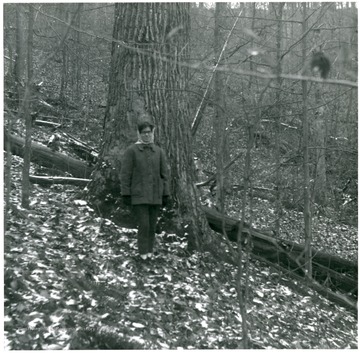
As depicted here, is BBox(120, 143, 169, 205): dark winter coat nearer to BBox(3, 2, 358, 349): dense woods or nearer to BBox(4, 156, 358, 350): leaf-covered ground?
BBox(3, 2, 358, 349): dense woods

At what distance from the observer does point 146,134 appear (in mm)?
6195

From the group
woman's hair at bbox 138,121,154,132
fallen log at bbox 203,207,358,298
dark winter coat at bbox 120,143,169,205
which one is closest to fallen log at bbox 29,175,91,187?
dark winter coat at bbox 120,143,169,205

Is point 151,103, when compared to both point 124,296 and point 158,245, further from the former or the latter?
point 124,296

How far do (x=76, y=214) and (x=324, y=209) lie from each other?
8.48 m

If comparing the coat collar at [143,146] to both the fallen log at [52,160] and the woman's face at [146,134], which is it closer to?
the woman's face at [146,134]

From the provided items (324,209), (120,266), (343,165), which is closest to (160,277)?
(120,266)

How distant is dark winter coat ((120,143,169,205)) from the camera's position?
20.1 ft

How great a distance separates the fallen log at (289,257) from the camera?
7512 millimetres

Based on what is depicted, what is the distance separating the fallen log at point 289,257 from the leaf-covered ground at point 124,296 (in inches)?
17.0

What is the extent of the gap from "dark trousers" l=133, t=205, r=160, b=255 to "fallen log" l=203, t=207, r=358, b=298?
4.81 ft

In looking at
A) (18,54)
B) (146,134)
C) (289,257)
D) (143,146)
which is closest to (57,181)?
(143,146)

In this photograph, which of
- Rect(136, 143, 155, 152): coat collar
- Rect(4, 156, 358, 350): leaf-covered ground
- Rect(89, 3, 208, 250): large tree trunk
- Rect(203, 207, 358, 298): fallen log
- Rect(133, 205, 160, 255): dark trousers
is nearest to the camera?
Rect(4, 156, 358, 350): leaf-covered ground

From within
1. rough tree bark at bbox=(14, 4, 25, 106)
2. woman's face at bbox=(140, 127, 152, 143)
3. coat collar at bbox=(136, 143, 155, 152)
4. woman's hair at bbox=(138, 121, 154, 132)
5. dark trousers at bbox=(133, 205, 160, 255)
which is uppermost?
rough tree bark at bbox=(14, 4, 25, 106)

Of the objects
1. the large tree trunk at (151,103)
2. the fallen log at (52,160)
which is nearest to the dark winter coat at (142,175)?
the large tree trunk at (151,103)
